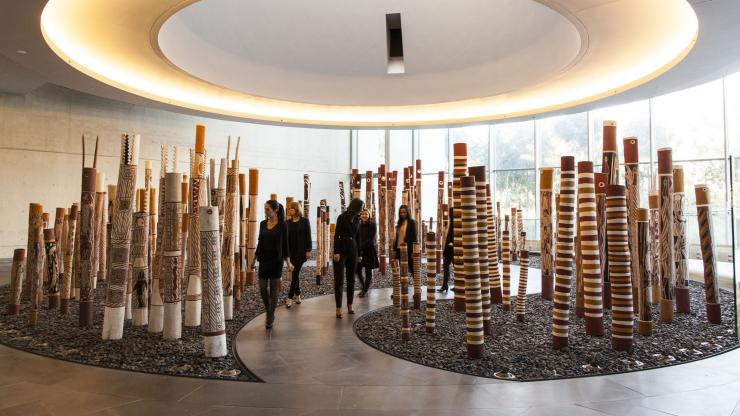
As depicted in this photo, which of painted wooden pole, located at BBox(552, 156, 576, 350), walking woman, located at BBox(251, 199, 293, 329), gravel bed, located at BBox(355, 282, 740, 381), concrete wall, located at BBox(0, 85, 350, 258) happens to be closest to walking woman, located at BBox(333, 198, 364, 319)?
gravel bed, located at BBox(355, 282, 740, 381)

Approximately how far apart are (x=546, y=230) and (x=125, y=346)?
5.05 m

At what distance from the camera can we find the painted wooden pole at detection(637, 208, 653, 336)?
184 inches

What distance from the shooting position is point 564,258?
13.7 feet

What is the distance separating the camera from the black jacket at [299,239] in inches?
253

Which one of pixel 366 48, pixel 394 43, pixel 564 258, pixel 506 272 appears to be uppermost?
pixel 394 43

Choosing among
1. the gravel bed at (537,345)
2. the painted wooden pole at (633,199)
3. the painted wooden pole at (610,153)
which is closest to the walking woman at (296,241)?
Answer: the gravel bed at (537,345)

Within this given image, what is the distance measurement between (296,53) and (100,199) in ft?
15.4

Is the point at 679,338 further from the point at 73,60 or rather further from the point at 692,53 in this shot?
the point at 73,60

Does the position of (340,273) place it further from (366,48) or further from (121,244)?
(366,48)

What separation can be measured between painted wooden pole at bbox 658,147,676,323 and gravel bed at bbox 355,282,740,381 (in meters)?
0.29

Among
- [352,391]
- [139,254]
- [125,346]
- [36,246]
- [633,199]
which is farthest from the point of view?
[36,246]

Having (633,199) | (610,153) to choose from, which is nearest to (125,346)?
(610,153)

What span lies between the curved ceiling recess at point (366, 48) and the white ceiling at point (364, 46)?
0.07ft

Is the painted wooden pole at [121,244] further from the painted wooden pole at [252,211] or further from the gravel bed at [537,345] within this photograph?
the gravel bed at [537,345]
